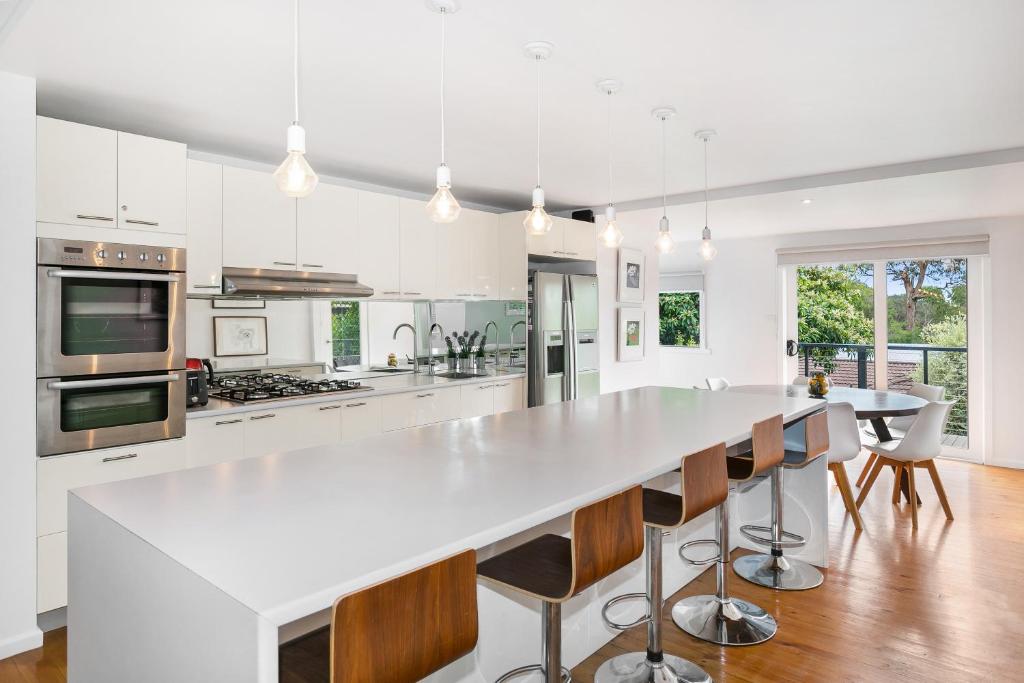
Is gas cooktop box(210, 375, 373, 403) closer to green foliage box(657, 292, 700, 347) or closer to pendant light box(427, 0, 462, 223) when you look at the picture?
pendant light box(427, 0, 462, 223)

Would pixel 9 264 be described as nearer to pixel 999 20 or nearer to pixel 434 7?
pixel 434 7

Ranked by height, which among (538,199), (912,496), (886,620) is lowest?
(886,620)

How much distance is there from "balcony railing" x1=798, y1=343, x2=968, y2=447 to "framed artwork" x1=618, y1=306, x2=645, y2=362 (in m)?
2.14

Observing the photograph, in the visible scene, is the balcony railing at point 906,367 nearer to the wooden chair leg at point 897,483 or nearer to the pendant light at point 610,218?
the wooden chair leg at point 897,483

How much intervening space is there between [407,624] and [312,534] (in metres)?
0.31

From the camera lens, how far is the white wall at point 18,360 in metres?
2.52

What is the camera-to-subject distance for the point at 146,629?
1.25 m

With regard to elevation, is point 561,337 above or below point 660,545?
above

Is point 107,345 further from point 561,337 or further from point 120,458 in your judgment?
point 561,337

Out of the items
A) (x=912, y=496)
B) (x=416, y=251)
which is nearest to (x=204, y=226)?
(x=416, y=251)

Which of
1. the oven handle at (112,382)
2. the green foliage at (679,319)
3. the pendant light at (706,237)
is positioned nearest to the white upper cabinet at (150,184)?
the oven handle at (112,382)

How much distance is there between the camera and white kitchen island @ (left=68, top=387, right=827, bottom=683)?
1066 millimetres

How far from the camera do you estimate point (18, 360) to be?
255 centimetres

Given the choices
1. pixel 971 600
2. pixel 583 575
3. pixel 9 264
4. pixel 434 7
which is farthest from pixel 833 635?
pixel 9 264
